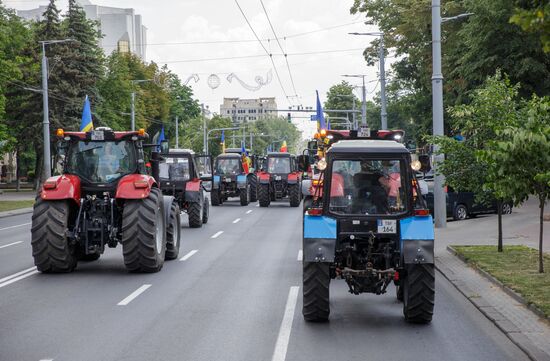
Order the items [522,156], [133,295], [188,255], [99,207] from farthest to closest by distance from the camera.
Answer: [188,255]
[99,207]
[133,295]
[522,156]

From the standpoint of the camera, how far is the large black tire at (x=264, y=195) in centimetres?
3894

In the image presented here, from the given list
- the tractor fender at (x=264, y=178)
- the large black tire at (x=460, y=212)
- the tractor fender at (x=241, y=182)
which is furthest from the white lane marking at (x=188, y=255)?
the tractor fender at (x=241, y=182)

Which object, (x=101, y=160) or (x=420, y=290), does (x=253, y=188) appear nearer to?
(x=101, y=160)

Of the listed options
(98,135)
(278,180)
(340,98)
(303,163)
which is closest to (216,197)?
(278,180)

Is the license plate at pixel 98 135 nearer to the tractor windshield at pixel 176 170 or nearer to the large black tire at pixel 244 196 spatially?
the tractor windshield at pixel 176 170

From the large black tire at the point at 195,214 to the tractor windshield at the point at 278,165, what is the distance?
1363cm

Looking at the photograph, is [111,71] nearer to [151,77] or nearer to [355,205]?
[151,77]

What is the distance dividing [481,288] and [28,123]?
50551 millimetres

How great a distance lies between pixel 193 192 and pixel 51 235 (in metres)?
11.5

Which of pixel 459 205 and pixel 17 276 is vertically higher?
pixel 459 205

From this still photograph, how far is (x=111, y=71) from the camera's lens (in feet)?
238

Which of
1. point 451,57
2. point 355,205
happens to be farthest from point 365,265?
point 451,57

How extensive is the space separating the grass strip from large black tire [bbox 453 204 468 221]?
1072 cm

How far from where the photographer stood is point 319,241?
34.2 feet
